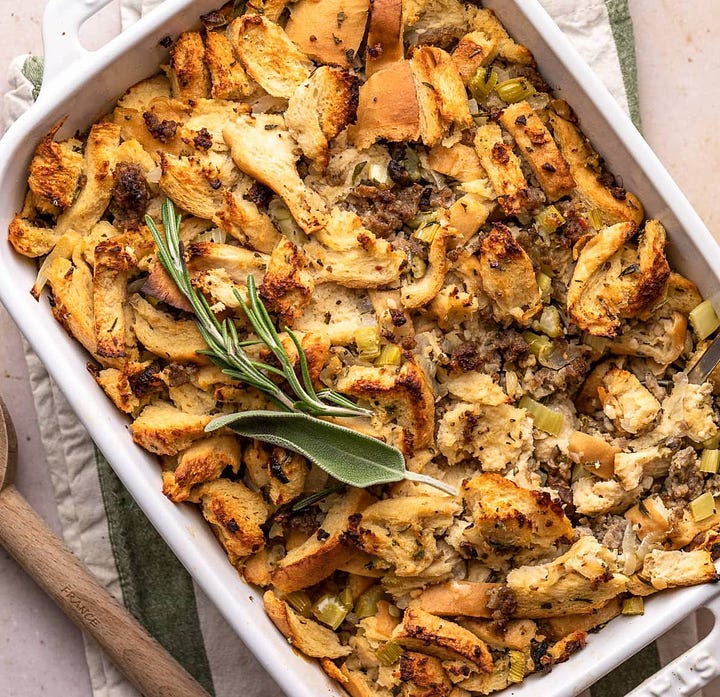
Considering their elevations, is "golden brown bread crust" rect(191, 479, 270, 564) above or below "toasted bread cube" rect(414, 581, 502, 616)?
above

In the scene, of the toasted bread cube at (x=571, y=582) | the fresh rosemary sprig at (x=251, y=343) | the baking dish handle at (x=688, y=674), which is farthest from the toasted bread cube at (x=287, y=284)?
the baking dish handle at (x=688, y=674)

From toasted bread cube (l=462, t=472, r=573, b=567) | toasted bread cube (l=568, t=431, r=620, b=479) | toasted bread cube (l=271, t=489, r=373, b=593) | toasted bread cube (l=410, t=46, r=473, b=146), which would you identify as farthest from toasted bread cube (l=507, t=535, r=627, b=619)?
toasted bread cube (l=410, t=46, r=473, b=146)

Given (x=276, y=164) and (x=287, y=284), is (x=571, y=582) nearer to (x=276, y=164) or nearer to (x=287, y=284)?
(x=287, y=284)

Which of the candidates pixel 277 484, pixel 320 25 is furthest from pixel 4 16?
pixel 277 484

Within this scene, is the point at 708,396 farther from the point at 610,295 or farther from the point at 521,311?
the point at 521,311

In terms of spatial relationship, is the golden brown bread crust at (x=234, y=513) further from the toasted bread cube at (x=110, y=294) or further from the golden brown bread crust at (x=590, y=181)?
the golden brown bread crust at (x=590, y=181)

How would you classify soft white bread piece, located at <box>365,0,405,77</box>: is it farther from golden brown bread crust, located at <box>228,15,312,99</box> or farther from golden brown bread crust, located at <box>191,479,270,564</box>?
golden brown bread crust, located at <box>191,479,270,564</box>
